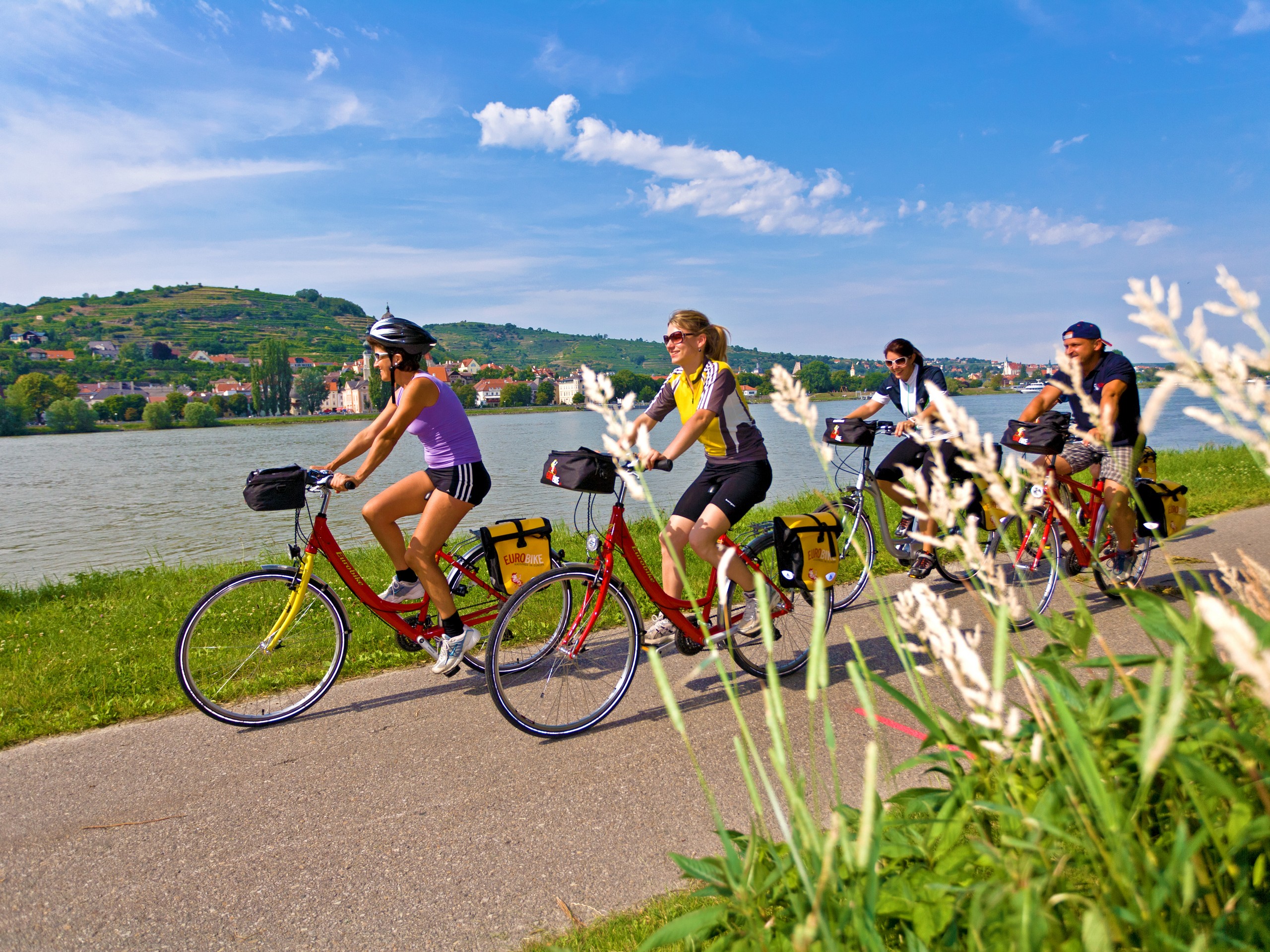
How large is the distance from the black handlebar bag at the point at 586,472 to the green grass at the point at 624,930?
2.14 meters

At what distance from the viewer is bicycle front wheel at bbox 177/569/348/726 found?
4355mm

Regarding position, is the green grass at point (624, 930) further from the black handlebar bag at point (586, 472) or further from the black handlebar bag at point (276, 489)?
the black handlebar bag at point (276, 489)

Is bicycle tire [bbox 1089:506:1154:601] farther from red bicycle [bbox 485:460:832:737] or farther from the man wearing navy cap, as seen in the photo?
red bicycle [bbox 485:460:832:737]

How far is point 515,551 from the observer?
16.4 ft

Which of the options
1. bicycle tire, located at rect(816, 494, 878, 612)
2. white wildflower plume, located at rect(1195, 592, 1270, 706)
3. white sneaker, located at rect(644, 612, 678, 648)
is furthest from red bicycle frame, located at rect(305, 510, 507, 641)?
white wildflower plume, located at rect(1195, 592, 1270, 706)

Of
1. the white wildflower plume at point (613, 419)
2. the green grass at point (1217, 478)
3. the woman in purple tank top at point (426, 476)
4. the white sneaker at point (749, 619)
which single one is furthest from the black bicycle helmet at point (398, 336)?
the green grass at point (1217, 478)

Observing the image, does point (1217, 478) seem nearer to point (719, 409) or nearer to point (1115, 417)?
point (1115, 417)

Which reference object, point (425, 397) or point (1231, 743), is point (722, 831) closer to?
point (1231, 743)

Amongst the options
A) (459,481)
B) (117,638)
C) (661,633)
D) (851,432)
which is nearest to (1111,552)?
(851,432)

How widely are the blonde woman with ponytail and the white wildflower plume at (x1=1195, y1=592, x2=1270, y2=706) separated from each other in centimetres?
374

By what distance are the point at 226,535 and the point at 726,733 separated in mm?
14308

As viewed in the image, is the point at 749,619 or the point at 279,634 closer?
the point at 279,634

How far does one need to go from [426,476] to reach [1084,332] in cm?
487

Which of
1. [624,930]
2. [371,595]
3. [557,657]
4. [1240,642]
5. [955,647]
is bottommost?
[624,930]
